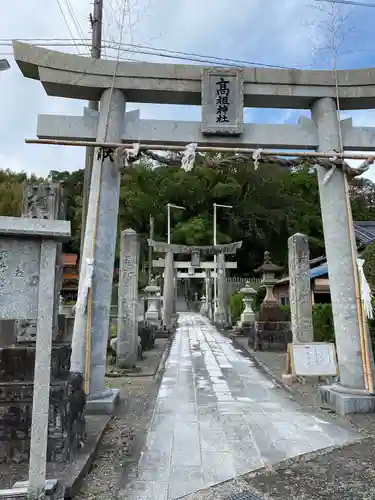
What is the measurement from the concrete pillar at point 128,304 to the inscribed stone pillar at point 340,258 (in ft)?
17.5

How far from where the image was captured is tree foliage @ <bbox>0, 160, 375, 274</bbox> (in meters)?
35.5

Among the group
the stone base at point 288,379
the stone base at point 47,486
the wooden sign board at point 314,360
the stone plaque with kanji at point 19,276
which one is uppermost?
the stone plaque with kanji at point 19,276

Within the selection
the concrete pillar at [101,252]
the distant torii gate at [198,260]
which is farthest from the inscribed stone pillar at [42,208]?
the distant torii gate at [198,260]

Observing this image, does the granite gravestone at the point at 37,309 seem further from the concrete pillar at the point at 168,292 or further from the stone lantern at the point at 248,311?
the concrete pillar at the point at 168,292

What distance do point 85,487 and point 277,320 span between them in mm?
11091

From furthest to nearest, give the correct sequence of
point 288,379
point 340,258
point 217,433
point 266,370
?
point 266,370, point 288,379, point 340,258, point 217,433

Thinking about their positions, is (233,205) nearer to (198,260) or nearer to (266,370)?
(198,260)

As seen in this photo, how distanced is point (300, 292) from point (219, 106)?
220 inches

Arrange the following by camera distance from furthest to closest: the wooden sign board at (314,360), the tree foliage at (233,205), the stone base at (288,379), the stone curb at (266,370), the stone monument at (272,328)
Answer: the tree foliage at (233,205) < the stone monument at (272,328) < the stone base at (288,379) < the stone curb at (266,370) < the wooden sign board at (314,360)

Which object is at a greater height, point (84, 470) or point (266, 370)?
point (266, 370)

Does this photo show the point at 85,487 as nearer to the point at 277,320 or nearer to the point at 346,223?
A: the point at 346,223

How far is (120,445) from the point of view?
440cm

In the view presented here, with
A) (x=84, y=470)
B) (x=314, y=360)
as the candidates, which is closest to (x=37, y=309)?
(x=84, y=470)

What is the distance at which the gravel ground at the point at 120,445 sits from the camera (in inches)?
131
